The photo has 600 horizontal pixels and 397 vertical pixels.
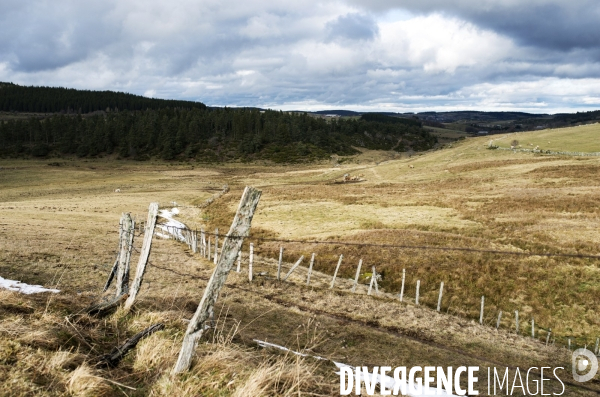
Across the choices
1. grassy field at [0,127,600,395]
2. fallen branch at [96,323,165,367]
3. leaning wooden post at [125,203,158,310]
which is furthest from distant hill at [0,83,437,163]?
fallen branch at [96,323,165,367]

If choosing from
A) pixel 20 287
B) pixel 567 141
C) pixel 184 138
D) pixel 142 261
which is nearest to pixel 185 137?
pixel 184 138

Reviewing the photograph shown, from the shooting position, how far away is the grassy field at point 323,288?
20.9 feet

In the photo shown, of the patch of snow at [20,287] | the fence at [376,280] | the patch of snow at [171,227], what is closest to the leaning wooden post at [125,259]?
the patch of snow at [20,287]

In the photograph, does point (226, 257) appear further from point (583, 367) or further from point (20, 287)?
point (583, 367)

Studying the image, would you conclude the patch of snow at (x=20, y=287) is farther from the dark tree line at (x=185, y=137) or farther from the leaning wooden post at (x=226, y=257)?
the dark tree line at (x=185, y=137)

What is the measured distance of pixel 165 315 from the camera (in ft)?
28.3

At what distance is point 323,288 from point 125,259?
389 inches

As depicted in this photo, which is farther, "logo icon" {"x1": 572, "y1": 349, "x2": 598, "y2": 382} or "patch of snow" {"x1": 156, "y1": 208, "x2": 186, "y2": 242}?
"patch of snow" {"x1": 156, "y1": 208, "x2": 186, "y2": 242}

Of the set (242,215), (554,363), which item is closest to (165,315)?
(242,215)

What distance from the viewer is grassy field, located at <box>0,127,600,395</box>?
6379 millimetres

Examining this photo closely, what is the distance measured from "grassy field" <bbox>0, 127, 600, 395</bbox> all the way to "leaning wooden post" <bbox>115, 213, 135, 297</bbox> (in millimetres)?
786

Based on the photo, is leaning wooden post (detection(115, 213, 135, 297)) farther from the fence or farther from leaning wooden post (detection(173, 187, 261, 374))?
the fence

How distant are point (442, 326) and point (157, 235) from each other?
82.9ft

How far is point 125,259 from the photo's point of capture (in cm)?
1070
